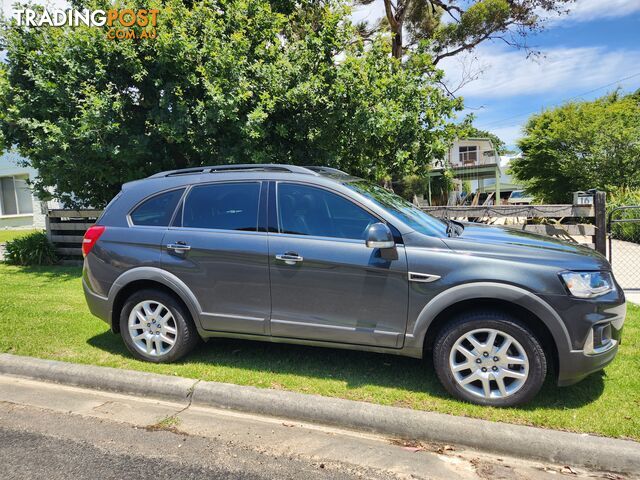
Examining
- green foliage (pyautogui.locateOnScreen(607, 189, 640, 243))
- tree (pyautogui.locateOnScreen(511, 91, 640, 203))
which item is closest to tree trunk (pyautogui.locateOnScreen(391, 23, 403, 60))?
green foliage (pyautogui.locateOnScreen(607, 189, 640, 243))

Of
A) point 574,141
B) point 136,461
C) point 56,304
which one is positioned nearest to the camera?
point 136,461

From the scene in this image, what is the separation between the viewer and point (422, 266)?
357 cm

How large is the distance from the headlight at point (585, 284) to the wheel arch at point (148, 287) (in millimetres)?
2990

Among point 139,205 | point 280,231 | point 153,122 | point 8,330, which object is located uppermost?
point 153,122

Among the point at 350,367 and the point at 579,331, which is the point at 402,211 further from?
the point at 579,331

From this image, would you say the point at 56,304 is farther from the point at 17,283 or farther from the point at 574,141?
the point at 574,141

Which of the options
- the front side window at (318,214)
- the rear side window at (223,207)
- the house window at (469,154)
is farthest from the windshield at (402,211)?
→ the house window at (469,154)

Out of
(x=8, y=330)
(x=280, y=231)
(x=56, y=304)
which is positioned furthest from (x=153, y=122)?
(x=280, y=231)

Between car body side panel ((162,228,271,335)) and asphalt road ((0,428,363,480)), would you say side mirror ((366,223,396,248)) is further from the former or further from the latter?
asphalt road ((0,428,363,480))

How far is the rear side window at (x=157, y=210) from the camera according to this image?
14.7ft

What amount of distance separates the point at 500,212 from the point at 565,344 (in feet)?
15.1

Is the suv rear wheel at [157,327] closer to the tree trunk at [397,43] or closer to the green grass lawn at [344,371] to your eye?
the green grass lawn at [344,371]

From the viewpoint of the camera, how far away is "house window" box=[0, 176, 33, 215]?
829 inches

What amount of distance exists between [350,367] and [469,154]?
Result: 136ft
